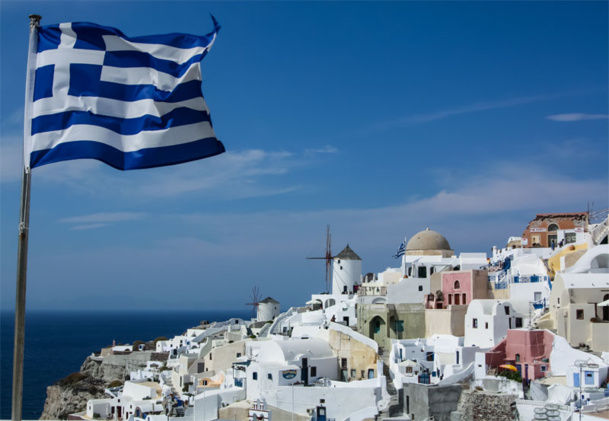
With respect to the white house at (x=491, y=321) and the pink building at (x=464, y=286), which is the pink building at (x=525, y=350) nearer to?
the white house at (x=491, y=321)

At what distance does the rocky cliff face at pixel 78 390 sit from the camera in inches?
1761

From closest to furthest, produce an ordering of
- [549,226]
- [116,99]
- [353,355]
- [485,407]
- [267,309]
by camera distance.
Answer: [116,99] → [485,407] → [353,355] → [549,226] → [267,309]

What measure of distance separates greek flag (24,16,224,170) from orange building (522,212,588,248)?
37.5 meters

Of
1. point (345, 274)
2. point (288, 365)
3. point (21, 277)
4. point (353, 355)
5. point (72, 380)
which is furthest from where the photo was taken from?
point (72, 380)

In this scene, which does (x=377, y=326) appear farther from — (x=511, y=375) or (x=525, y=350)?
(x=511, y=375)

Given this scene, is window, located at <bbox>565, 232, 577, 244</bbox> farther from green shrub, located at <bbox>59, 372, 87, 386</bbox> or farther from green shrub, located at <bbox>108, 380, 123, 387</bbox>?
green shrub, located at <bbox>59, 372, 87, 386</bbox>

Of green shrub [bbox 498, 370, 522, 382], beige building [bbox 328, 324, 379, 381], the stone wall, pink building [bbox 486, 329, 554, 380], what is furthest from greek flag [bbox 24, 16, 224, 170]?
beige building [bbox 328, 324, 379, 381]

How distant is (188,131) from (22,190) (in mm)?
1808

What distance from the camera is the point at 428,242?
43.9 meters

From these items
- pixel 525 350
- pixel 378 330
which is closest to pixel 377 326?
pixel 378 330

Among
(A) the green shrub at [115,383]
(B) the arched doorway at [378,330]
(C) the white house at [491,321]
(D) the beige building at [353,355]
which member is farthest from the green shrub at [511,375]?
(A) the green shrub at [115,383]

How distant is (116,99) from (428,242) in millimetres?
38163

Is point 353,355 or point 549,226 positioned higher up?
point 549,226

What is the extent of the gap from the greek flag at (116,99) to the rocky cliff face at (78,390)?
1550 inches
